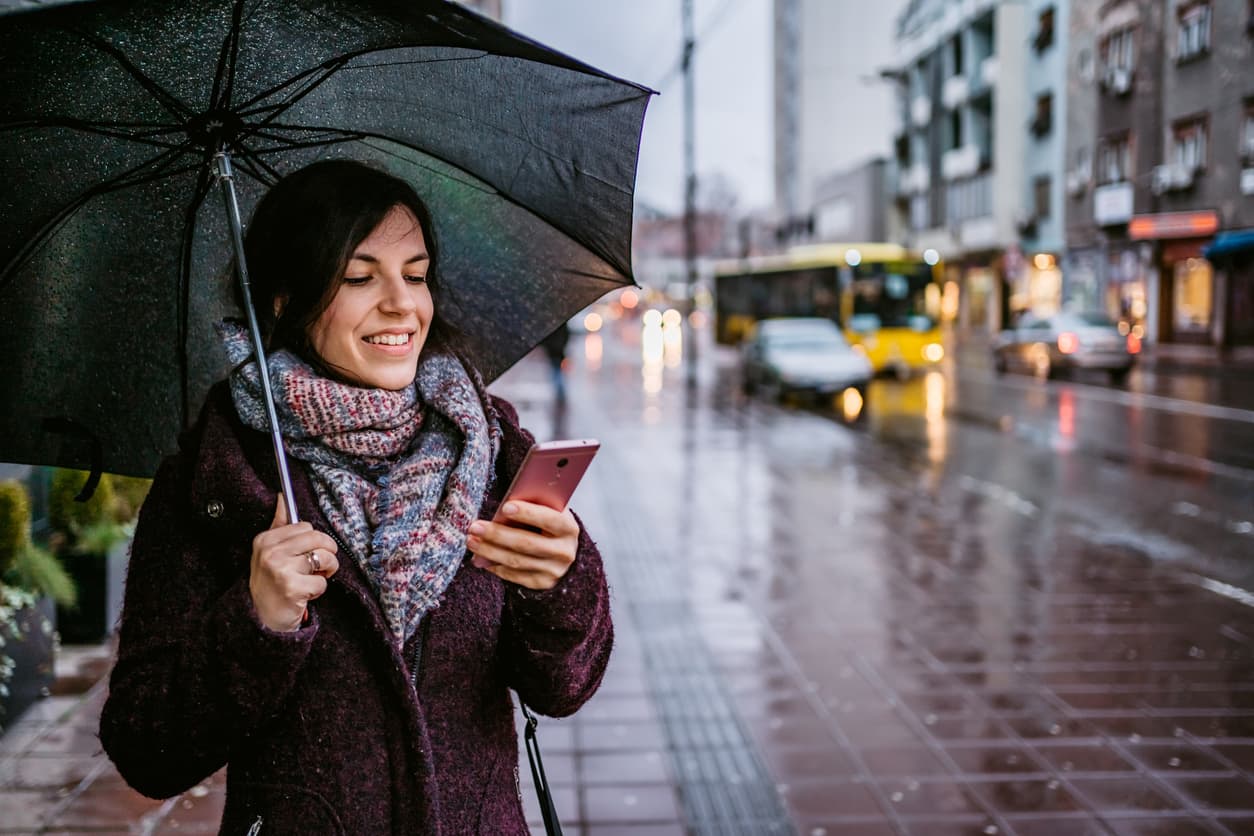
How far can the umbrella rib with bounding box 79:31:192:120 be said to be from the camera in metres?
1.97

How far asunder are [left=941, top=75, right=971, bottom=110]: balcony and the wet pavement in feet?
136

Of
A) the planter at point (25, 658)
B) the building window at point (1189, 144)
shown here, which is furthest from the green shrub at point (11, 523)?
the building window at point (1189, 144)

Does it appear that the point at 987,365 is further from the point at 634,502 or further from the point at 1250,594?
the point at 1250,594

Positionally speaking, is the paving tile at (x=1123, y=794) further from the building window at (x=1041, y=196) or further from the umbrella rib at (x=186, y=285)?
the building window at (x=1041, y=196)

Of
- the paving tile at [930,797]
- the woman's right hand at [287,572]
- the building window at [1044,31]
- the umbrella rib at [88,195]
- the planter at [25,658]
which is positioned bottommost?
the paving tile at [930,797]

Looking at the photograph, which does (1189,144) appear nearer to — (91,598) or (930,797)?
(930,797)

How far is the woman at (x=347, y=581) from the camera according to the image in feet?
5.54

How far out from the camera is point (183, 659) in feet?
5.52

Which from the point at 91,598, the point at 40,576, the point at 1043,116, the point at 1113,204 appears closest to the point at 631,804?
the point at 40,576

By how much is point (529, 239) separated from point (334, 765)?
1171 mm

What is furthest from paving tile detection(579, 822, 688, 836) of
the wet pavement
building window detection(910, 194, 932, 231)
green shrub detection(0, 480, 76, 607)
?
building window detection(910, 194, 932, 231)

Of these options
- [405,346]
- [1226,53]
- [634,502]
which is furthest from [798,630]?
[1226,53]

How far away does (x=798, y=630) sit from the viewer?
6867 mm

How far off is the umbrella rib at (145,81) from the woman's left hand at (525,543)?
3.04 ft
